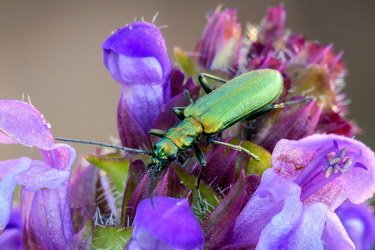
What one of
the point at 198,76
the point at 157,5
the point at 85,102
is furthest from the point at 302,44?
the point at 157,5

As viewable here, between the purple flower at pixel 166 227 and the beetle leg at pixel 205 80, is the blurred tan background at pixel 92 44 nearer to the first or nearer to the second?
the beetle leg at pixel 205 80

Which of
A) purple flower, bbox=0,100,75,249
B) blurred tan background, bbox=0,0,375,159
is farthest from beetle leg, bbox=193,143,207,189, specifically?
blurred tan background, bbox=0,0,375,159

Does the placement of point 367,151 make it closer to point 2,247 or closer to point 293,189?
point 293,189

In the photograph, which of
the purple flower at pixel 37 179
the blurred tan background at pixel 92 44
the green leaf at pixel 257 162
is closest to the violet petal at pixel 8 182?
the purple flower at pixel 37 179

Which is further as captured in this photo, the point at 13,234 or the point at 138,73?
the point at 13,234

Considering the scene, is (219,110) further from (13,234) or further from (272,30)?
(13,234)

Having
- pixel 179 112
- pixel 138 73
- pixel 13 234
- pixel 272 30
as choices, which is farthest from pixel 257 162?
pixel 13 234

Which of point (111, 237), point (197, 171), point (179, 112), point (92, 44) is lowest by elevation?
point (92, 44)
